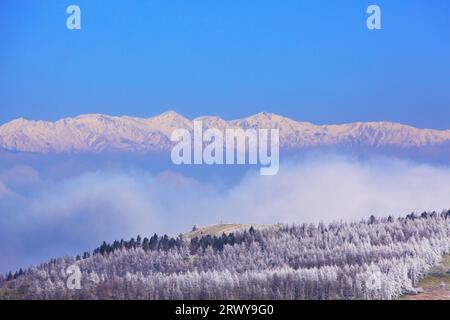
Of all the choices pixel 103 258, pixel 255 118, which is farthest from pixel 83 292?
pixel 255 118

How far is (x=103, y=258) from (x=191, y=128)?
24.9ft

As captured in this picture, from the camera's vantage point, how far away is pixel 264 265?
145ft

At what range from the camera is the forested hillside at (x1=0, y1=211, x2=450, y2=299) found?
39281 mm

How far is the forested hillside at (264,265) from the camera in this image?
39281mm

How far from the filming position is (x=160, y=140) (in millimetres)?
41781
